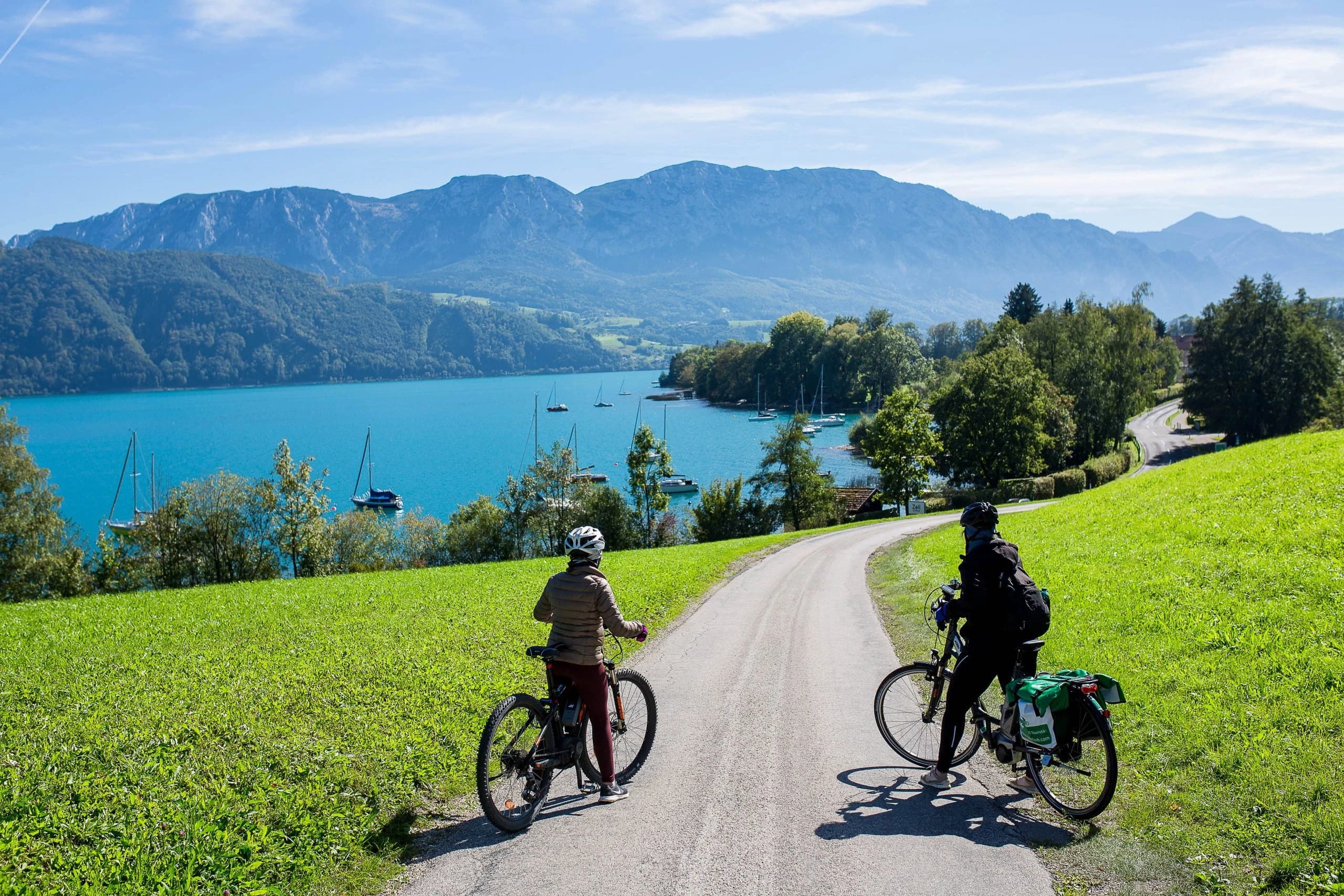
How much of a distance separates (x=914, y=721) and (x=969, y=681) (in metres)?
1.36

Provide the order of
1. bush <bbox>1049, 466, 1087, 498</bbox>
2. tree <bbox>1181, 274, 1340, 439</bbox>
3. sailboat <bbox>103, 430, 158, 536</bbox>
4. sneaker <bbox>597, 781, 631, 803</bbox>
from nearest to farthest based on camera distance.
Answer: sneaker <bbox>597, 781, 631, 803</bbox>, sailboat <bbox>103, 430, 158, 536</bbox>, bush <bbox>1049, 466, 1087, 498</bbox>, tree <bbox>1181, 274, 1340, 439</bbox>

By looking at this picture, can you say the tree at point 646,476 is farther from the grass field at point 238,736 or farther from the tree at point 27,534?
the grass field at point 238,736

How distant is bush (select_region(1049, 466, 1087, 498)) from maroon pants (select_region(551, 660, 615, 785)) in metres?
57.0

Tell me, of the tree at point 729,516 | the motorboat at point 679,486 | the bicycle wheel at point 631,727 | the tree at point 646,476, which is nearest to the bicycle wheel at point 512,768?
the bicycle wheel at point 631,727

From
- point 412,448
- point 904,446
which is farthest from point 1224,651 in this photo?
point 412,448

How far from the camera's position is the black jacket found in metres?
6.86

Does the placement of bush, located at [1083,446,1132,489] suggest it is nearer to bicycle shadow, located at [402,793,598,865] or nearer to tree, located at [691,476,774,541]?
tree, located at [691,476,774,541]

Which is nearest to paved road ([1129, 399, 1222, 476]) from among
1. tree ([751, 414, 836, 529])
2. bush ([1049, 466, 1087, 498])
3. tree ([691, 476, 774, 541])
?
bush ([1049, 466, 1087, 498])

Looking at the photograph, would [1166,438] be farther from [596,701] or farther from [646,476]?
[596,701]

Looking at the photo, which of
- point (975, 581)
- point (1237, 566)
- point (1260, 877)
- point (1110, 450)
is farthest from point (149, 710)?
point (1110, 450)

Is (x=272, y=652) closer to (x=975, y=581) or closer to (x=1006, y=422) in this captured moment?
(x=975, y=581)

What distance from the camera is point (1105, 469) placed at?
6156cm

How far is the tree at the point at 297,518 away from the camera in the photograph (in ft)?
166

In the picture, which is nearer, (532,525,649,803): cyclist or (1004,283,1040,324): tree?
(532,525,649,803): cyclist
